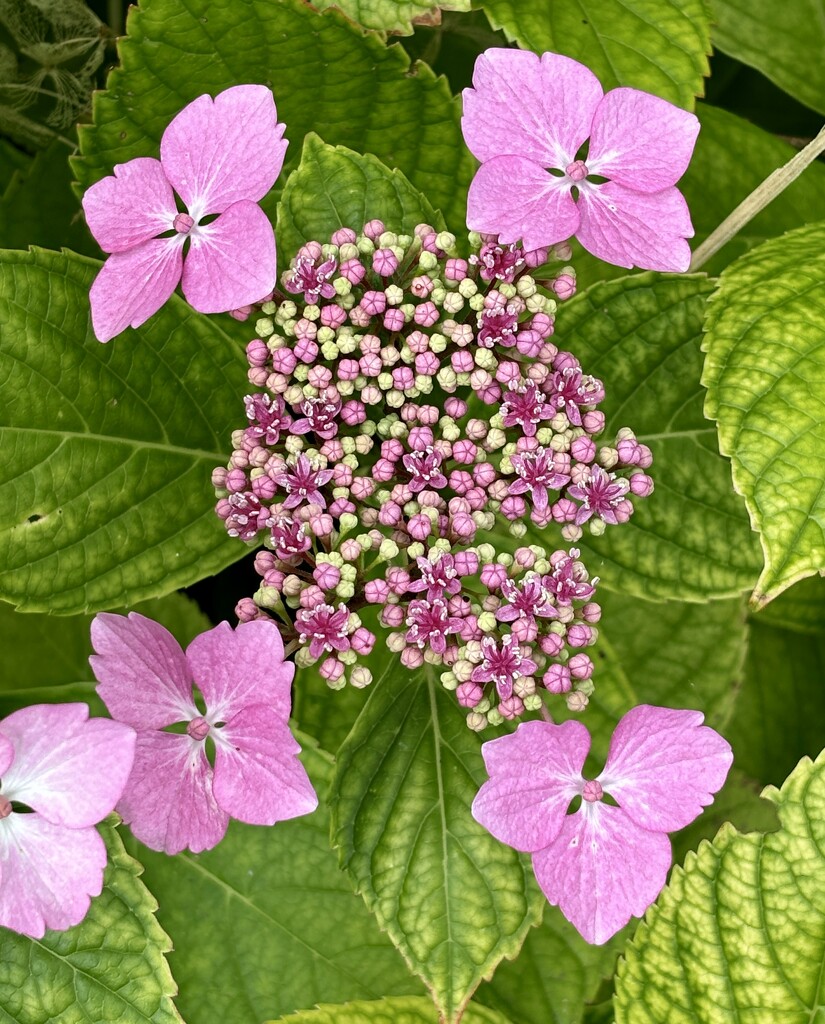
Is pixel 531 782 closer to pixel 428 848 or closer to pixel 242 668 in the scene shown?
pixel 428 848

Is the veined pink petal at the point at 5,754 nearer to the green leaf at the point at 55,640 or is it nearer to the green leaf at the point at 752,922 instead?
the green leaf at the point at 55,640

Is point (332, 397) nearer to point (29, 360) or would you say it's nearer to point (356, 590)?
point (356, 590)

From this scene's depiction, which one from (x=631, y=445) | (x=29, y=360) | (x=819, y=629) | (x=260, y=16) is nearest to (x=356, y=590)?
(x=631, y=445)

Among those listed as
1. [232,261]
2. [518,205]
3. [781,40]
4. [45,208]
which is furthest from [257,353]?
[781,40]

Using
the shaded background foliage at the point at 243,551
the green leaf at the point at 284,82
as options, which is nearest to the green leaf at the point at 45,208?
the shaded background foliage at the point at 243,551

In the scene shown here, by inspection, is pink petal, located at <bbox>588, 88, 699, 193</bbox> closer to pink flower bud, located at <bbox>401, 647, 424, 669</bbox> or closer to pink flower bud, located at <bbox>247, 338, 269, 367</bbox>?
pink flower bud, located at <bbox>247, 338, 269, 367</bbox>

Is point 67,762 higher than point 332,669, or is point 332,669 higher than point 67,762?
point 332,669
